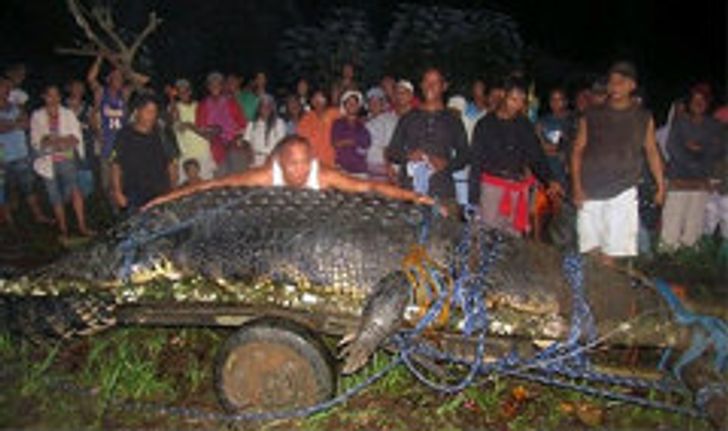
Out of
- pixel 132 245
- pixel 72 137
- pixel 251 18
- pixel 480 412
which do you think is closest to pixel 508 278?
pixel 480 412

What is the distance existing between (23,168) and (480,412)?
6.45 metres

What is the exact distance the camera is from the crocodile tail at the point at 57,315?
13.8 feet

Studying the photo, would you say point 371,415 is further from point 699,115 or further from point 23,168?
point 23,168

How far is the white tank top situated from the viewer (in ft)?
16.0

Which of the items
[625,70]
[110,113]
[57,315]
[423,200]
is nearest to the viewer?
[57,315]

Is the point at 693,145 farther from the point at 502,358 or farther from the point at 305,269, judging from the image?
the point at 305,269

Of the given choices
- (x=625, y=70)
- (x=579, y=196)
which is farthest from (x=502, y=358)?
(x=625, y=70)

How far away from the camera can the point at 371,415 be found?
414 centimetres

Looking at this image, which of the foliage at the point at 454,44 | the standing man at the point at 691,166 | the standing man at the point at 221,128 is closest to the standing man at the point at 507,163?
the standing man at the point at 691,166

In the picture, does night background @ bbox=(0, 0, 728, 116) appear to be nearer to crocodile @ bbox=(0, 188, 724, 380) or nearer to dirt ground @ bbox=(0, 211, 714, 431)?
dirt ground @ bbox=(0, 211, 714, 431)

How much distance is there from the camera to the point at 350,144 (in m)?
7.39

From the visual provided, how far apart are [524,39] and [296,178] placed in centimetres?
1586

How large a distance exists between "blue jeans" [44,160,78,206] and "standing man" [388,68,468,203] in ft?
14.0

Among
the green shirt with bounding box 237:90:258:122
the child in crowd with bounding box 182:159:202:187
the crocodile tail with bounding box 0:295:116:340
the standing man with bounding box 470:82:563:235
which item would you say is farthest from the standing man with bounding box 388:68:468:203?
the green shirt with bounding box 237:90:258:122
